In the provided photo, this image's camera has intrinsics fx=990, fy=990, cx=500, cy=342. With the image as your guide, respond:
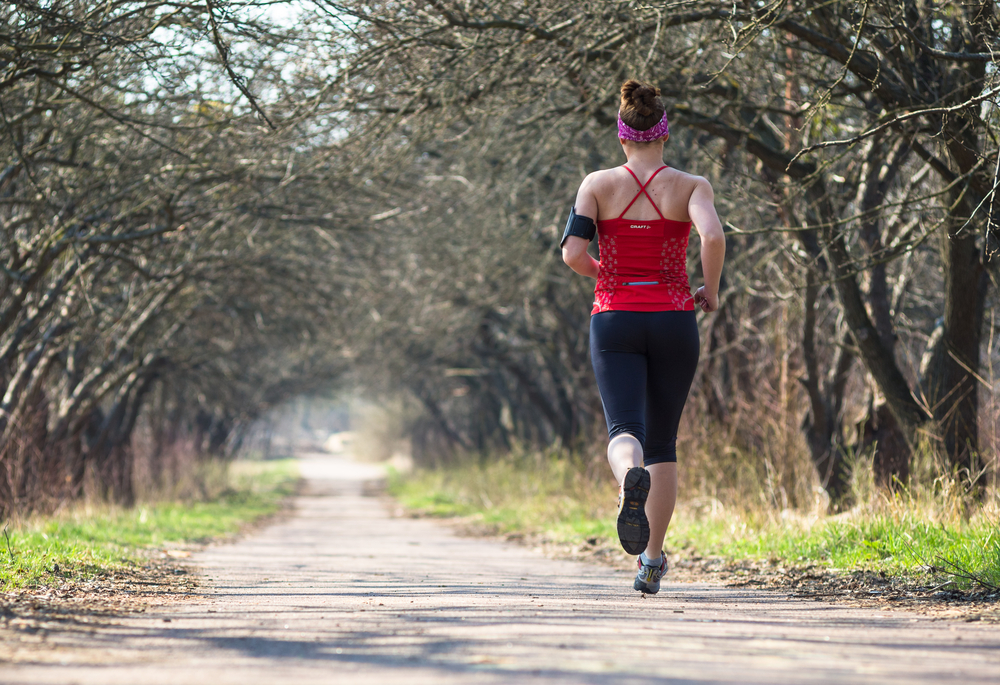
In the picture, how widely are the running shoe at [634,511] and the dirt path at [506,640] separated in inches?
11.8

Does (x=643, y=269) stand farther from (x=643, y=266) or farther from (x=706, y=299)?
(x=706, y=299)

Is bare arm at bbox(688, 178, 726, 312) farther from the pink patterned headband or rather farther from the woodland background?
the woodland background

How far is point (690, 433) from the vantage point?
10977mm

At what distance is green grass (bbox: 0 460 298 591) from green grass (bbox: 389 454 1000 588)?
4021 millimetres

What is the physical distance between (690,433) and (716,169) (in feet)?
9.84

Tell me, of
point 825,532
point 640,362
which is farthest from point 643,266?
point 825,532

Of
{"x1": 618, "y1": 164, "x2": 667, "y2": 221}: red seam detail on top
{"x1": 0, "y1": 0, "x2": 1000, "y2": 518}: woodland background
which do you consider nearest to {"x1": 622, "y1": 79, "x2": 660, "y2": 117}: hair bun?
{"x1": 618, "y1": 164, "x2": 667, "y2": 221}: red seam detail on top

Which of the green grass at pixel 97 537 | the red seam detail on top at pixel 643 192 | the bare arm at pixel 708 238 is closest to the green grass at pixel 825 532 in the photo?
the bare arm at pixel 708 238

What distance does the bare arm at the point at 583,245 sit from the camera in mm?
4477

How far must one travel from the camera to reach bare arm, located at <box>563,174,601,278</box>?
14.7 ft

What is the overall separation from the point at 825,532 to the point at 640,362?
9.26 ft

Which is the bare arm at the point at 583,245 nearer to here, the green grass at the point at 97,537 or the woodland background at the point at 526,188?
the woodland background at the point at 526,188

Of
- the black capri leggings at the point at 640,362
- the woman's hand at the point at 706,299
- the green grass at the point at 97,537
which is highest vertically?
the woman's hand at the point at 706,299

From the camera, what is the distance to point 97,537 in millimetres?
8984
